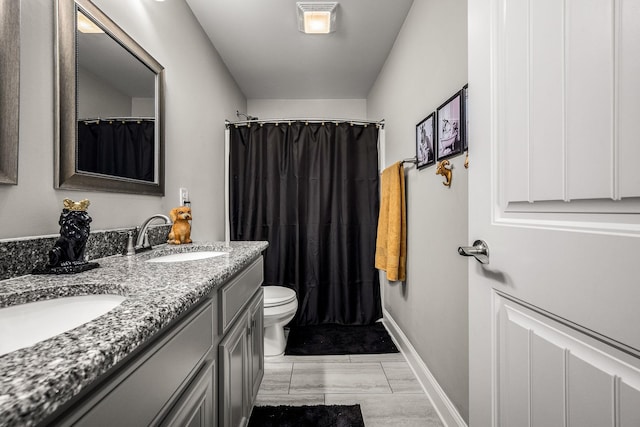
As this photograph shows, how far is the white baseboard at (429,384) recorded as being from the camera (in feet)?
4.25

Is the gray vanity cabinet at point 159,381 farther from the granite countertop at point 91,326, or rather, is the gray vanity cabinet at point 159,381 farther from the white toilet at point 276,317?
the white toilet at point 276,317

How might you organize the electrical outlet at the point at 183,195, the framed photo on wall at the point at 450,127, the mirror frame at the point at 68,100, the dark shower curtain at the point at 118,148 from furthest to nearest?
the electrical outlet at the point at 183,195 → the framed photo on wall at the point at 450,127 → the dark shower curtain at the point at 118,148 → the mirror frame at the point at 68,100

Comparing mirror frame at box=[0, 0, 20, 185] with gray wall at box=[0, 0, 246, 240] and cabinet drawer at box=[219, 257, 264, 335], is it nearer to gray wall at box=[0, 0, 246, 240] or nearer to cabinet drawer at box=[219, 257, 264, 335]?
gray wall at box=[0, 0, 246, 240]

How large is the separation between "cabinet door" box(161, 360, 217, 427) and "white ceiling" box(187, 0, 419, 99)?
6.73ft

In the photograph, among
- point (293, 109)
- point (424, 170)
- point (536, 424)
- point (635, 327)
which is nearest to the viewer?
point (635, 327)

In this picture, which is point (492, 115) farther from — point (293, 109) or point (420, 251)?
point (293, 109)

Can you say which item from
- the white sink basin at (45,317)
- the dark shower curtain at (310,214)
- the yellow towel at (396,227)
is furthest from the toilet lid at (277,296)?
the white sink basin at (45,317)

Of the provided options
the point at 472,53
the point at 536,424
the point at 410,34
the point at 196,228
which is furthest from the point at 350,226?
the point at 536,424

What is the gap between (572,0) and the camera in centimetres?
50

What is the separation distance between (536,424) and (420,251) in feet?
3.94

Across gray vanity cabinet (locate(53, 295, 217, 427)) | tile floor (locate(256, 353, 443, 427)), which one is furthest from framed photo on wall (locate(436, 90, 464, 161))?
tile floor (locate(256, 353, 443, 427))

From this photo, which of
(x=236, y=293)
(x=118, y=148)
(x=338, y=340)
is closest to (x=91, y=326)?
(x=236, y=293)

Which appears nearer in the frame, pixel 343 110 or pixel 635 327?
pixel 635 327

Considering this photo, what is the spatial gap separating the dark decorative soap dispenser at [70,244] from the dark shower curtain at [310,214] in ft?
5.27
